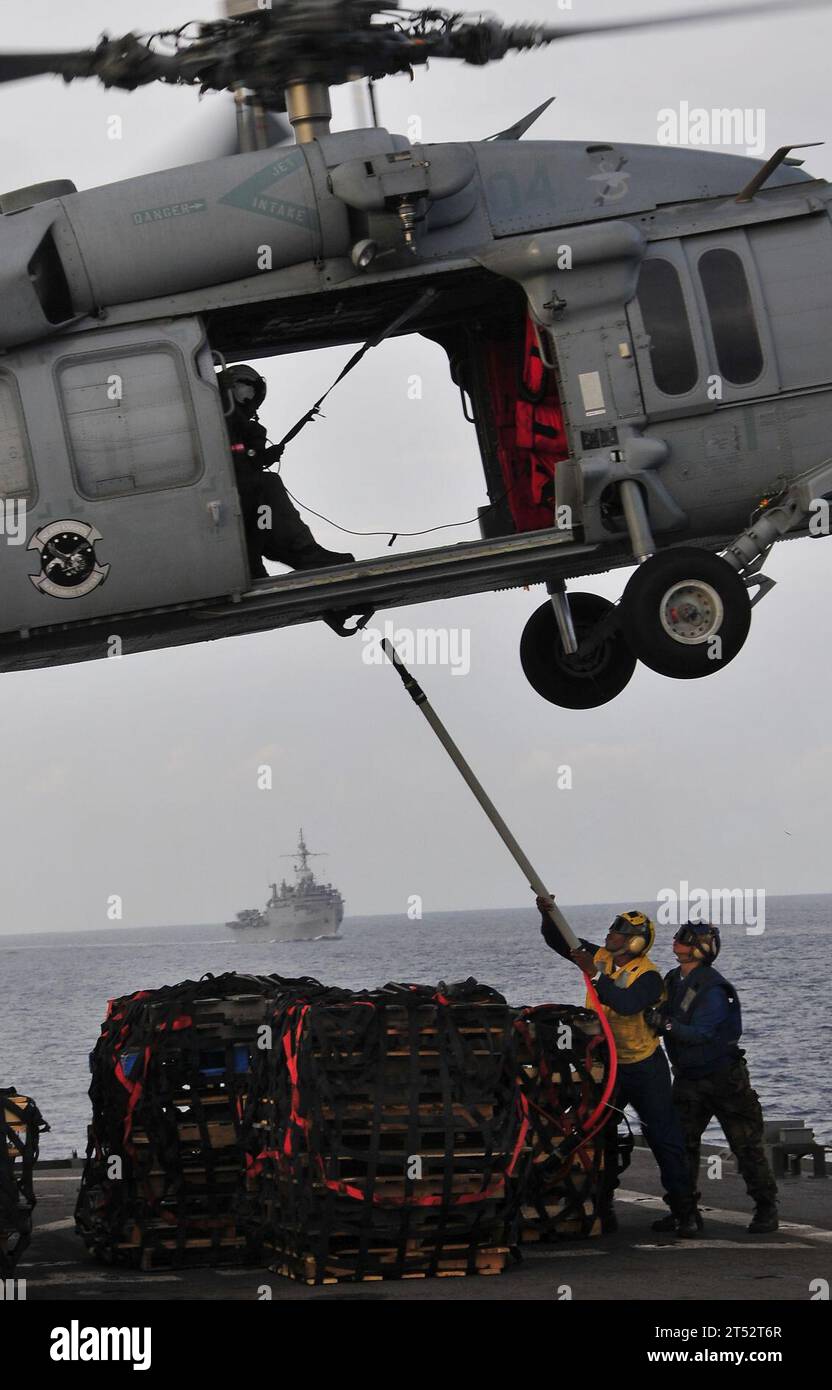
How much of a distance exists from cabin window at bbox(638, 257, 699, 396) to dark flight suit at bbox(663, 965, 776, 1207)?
3.91 meters

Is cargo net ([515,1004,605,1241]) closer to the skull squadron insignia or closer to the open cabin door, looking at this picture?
the open cabin door

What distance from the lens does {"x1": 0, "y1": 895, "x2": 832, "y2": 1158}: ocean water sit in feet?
157

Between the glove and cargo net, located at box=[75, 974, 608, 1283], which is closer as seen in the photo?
cargo net, located at box=[75, 974, 608, 1283]

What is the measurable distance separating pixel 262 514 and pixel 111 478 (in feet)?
3.88

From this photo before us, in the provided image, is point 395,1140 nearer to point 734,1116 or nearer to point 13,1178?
point 13,1178

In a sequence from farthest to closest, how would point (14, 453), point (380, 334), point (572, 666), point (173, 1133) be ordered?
point (572, 666)
point (380, 334)
point (14, 453)
point (173, 1133)

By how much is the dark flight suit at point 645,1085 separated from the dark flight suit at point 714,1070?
291 mm

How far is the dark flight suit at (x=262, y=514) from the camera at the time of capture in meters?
12.8

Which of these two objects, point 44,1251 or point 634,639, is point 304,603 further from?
point 44,1251

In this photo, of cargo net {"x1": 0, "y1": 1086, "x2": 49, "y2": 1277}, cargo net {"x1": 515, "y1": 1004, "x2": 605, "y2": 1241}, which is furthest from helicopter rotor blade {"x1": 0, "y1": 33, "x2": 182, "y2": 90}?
cargo net {"x1": 515, "y1": 1004, "x2": 605, "y2": 1241}

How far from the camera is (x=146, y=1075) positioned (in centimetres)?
1128

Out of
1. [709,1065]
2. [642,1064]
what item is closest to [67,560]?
[642,1064]

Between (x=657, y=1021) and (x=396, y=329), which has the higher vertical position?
(x=396, y=329)

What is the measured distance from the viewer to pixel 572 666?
48.9 ft
